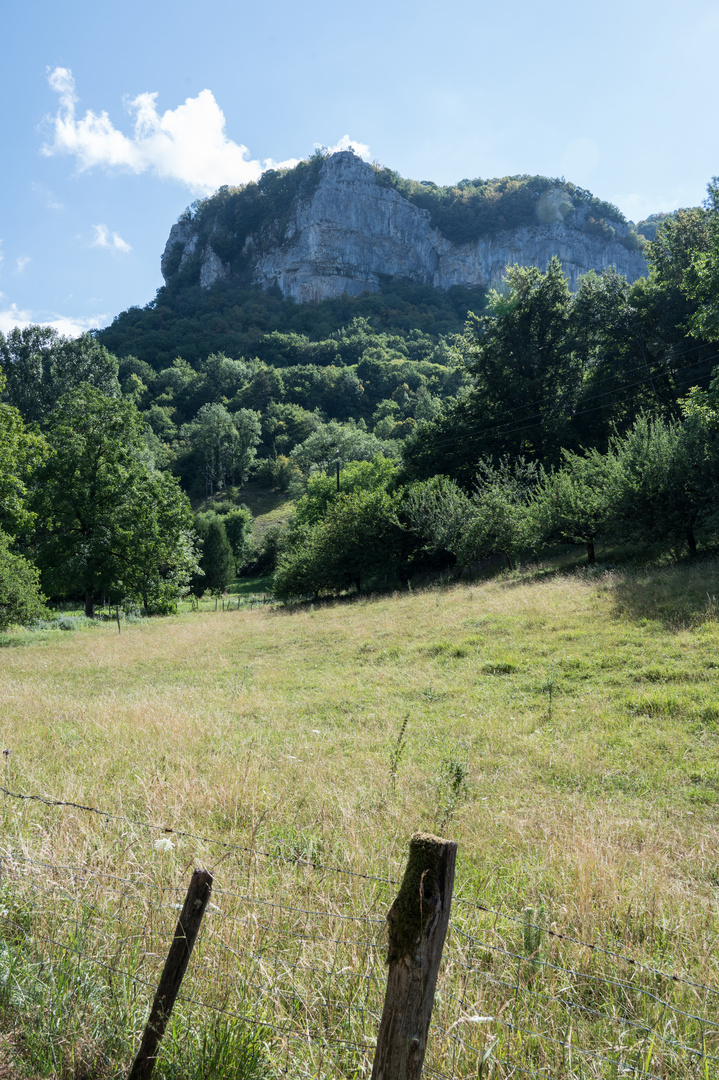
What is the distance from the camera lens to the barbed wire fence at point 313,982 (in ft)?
7.09

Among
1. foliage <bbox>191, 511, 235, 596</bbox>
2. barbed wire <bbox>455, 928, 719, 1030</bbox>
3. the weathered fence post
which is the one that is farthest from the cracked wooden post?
foliage <bbox>191, 511, 235, 596</bbox>

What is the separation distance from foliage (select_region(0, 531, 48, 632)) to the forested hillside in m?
0.08

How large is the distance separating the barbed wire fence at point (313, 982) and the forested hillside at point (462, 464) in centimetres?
1958

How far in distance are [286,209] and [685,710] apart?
616 ft

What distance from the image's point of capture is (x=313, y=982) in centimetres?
253

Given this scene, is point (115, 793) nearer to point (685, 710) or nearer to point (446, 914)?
point (446, 914)

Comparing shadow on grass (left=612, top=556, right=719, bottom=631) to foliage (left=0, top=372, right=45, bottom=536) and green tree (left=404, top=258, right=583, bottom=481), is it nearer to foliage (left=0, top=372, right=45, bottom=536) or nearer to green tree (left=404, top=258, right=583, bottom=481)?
foliage (left=0, top=372, right=45, bottom=536)

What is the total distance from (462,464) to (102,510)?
25.4 metres

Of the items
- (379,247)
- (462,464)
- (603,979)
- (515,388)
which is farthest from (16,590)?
(379,247)

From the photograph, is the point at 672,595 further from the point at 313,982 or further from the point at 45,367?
the point at 45,367

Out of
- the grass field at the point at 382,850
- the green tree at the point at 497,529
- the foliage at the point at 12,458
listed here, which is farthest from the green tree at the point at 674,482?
the foliage at the point at 12,458

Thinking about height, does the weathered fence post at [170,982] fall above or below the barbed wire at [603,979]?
above

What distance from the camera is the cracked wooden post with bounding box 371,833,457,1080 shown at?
1570 mm

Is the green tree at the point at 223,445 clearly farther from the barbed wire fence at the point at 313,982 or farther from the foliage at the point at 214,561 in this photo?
the barbed wire fence at the point at 313,982
